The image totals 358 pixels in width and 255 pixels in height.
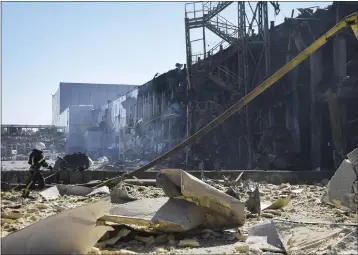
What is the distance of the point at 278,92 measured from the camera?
63.8 feet

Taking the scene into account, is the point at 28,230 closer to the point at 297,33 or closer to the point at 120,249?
the point at 120,249

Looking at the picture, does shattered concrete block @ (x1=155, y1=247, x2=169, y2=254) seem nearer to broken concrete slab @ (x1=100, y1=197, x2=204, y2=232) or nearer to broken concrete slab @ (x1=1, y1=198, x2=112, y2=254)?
broken concrete slab @ (x1=100, y1=197, x2=204, y2=232)

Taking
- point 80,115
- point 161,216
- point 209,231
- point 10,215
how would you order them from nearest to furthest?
point 161,216, point 209,231, point 10,215, point 80,115

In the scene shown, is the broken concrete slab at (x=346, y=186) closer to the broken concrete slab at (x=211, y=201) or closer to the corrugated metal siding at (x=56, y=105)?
the broken concrete slab at (x=211, y=201)

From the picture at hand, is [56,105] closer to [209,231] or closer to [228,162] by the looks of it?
[228,162]

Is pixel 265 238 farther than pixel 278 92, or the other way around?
pixel 278 92

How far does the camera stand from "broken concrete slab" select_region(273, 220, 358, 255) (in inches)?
178

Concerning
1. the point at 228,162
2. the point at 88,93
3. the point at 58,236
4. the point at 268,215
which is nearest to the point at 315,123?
the point at 228,162

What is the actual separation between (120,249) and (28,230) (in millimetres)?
1132

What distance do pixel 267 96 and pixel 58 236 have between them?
679 inches

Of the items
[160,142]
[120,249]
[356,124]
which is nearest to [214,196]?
[120,249]

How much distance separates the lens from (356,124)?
15.8 m

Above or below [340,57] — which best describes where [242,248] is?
below

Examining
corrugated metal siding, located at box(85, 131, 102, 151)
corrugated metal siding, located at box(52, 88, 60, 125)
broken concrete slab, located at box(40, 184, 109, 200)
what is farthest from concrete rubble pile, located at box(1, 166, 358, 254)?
corrugated metal siding, located at box(52, 88, 60, 125)
